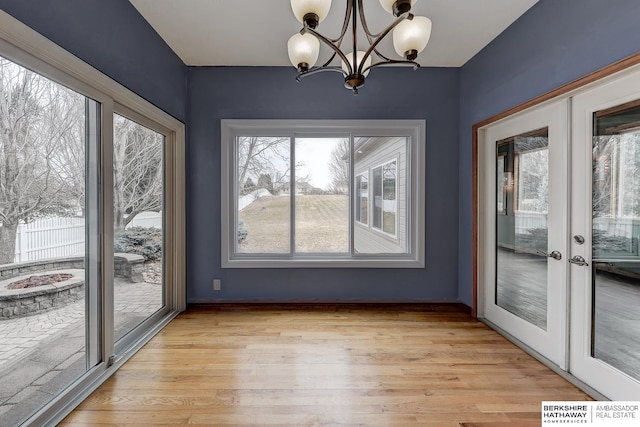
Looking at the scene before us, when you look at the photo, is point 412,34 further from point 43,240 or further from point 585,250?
point 43,240

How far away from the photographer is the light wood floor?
5.96ft

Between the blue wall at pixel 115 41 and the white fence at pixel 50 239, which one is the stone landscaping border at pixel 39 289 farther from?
the blue wall at pixel 115 41

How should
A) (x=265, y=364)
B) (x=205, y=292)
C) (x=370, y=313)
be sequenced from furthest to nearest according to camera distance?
(x=205, y=292) < (x=370, y=313) < (x=265, y=364)

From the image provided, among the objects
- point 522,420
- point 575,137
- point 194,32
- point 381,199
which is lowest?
point 522,420

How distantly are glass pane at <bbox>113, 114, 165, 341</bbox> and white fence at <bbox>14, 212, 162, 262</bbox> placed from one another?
37 cm

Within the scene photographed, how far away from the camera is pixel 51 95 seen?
1.77m

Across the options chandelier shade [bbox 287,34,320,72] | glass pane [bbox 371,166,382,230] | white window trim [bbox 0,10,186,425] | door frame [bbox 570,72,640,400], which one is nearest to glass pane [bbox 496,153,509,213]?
door frame [bbox 570,72,640,400]

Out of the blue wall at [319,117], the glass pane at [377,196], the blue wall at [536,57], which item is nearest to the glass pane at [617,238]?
the blue wall at [536,57]

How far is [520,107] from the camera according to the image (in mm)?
2549

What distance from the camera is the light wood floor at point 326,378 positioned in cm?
182

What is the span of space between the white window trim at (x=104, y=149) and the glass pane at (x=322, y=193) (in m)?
1.31

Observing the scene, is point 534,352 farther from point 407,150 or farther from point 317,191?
point 317,191

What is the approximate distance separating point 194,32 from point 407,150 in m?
2.49

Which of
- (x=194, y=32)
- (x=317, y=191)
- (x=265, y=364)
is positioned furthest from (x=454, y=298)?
(x=194, y=32)
